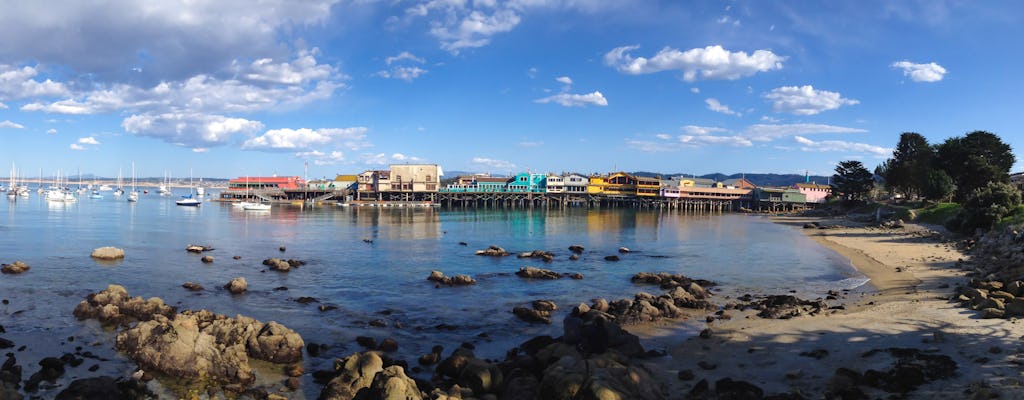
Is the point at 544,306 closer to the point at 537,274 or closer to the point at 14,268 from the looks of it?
the point at 537,274

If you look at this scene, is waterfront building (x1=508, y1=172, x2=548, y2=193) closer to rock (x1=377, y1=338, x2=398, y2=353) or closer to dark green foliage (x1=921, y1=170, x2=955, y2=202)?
dark green foliage (x1=921, y1=170, x2=955, y2=202)

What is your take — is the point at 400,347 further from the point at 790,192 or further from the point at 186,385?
the point at 790,192

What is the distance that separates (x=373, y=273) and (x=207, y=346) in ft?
57.4

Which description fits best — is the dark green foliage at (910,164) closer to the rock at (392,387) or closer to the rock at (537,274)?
the rock at (537,274)

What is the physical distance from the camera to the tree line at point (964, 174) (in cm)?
4425

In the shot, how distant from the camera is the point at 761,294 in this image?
90.4 feet

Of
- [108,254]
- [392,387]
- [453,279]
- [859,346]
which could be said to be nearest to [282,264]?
[453,279]

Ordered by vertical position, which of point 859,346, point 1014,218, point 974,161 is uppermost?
point 974,161

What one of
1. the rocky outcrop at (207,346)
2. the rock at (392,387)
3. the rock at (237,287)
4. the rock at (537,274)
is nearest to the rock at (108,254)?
the rock at (237,287)

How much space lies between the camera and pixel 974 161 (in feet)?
205

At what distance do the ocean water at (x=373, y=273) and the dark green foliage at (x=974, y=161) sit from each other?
21.5m

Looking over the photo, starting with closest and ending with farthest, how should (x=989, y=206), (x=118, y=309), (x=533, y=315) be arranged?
Answer: (x=118, y=309) < (x=533, y=315) < (x=989, y=206)

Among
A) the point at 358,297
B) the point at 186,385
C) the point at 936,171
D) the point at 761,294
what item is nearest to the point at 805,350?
the point at 761,294

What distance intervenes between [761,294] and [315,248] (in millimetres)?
→ 32872
